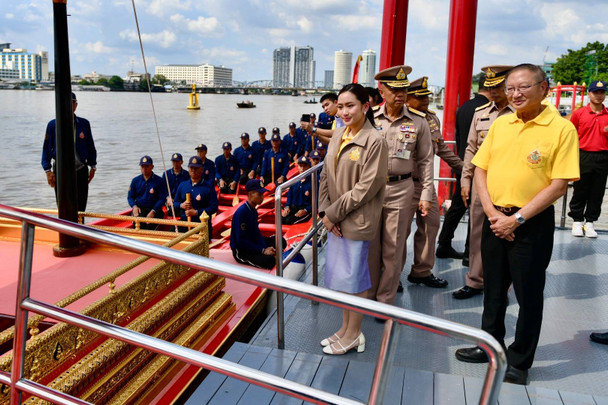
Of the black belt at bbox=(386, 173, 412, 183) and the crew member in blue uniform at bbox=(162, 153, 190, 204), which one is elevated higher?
the black belt at bbox=(386, 173, 412, 183)

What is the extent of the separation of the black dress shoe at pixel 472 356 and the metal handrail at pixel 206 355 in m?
1.56

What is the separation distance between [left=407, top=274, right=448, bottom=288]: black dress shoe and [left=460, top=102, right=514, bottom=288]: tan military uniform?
0.71 ft

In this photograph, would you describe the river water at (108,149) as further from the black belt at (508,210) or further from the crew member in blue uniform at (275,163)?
the black belt at (508,210)

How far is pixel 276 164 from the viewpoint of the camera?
9422mm

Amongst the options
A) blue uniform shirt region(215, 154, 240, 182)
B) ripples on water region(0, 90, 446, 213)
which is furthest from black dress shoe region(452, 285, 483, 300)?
ripples on water region(0, 90, 446, 213)

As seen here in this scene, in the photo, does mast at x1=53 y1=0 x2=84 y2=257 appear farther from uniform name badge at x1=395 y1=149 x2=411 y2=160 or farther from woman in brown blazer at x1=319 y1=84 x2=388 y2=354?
uniform name badge at x1=395 y1=149 x2=411 y2=160

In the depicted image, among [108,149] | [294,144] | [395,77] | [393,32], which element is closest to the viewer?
[395,77]

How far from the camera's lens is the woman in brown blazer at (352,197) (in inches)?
94.3

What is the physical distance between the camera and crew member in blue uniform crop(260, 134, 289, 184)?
30.9ft

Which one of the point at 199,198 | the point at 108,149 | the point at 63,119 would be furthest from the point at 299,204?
the point at 108,149

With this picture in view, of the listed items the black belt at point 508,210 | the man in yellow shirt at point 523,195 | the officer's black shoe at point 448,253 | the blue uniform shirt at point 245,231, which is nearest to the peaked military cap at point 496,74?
the man in yellow shirt at point 523,195

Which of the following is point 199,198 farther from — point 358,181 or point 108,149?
point 108,149

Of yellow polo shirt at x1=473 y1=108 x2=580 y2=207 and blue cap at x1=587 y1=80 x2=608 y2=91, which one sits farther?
blue cap at x1=587 y1=80 x2=608 y2=91

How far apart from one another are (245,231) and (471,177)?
202cm
